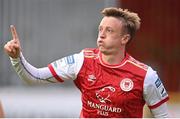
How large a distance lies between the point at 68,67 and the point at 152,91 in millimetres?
558

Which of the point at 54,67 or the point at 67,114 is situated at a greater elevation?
the point at 54,67

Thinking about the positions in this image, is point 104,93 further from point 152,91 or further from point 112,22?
point 112,22

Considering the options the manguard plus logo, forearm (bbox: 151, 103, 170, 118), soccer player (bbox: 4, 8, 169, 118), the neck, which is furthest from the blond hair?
forearm (bbox: 151, 103, 170, 118)

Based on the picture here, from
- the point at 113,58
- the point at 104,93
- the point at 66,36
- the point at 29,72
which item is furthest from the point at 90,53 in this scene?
the point at 66,36

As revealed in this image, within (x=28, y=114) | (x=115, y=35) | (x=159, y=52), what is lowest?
(x=28, y=114)

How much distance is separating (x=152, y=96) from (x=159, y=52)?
3.98 m

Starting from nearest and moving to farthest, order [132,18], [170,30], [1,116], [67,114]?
[1,116]
[132,18]
[67,114]
[170,30]

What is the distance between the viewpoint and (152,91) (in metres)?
5.53

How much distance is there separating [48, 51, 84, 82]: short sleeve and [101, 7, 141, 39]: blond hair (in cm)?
32

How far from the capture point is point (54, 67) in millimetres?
5582

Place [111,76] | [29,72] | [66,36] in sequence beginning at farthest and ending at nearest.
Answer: [66,36]
[111,76]
[29,72]

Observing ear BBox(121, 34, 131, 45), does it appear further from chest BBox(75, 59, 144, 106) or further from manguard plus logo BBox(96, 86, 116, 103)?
manguard plus logo BBox(96, 86, 116, 103)

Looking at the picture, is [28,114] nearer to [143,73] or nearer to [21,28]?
[21,28]

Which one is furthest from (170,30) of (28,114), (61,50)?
(28,114)
